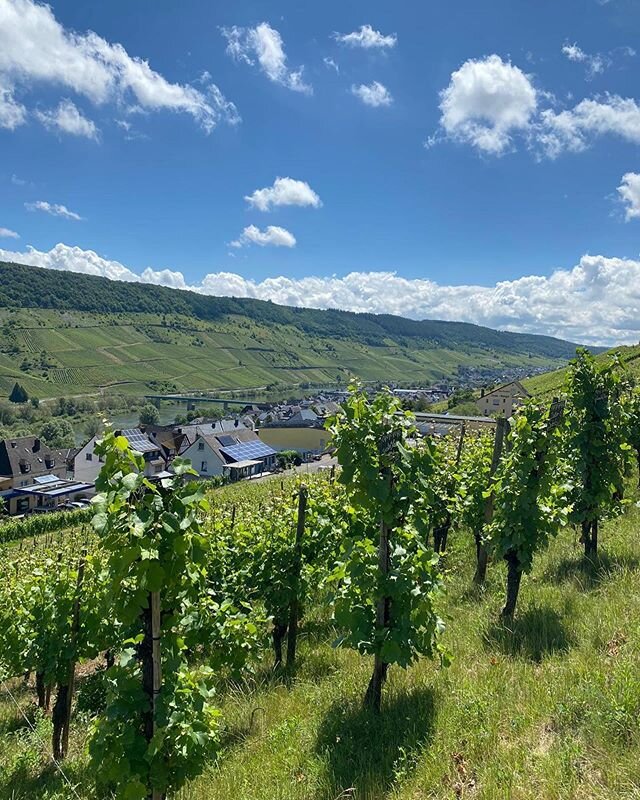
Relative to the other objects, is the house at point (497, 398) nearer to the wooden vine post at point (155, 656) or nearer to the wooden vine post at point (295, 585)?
the wooden vine post at point (295, 585)

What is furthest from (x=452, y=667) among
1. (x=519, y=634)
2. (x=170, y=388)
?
(x=170, y=388)

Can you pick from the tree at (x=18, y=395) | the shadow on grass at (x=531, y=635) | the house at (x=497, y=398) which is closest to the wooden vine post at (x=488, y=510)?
the shadow on grass at (x=531, y=635)

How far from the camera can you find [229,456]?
211ft

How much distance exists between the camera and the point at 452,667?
6258 mm

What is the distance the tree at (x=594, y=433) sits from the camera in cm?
935

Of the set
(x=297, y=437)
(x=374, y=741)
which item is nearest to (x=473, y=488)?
(x=374, y=741)

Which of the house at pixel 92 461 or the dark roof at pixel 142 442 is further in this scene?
the dark roof at pixel 142 442

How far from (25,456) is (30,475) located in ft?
8.31

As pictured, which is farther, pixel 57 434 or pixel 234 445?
pixel 57 434

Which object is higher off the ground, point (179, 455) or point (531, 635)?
point (531, 635)

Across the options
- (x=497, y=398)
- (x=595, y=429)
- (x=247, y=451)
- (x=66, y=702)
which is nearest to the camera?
(x=66, y=702)

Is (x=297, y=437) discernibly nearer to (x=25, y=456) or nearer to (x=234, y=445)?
(x=234, y=445)

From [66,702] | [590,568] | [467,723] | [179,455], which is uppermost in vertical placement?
[590,568]

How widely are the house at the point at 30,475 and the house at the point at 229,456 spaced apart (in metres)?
13.2
